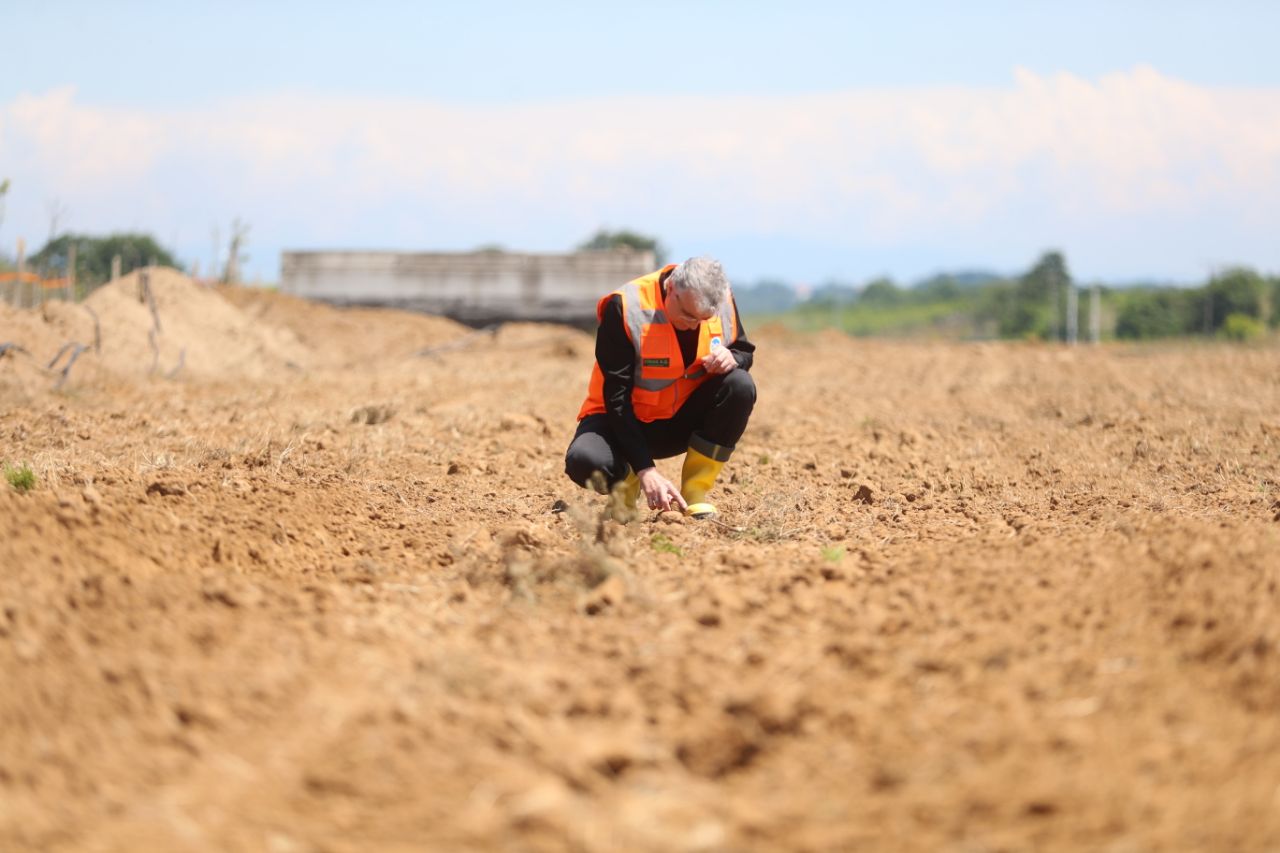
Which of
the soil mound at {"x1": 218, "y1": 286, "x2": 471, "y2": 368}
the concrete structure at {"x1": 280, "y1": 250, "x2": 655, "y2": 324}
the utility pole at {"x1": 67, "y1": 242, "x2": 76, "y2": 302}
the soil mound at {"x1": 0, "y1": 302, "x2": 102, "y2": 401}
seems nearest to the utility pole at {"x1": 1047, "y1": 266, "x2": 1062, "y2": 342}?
the concrete structure at {"x1": 280, "y1": 250, "x2": 655, "y2": 324}

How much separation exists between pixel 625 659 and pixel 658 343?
7.84ft

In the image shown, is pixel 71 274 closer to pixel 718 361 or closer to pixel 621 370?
pixel 621 370

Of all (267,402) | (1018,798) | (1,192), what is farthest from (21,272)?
(1018,798)

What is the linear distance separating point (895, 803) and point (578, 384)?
11258mm

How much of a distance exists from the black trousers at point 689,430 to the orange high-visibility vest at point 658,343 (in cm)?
10

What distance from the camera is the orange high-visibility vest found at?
554 cm

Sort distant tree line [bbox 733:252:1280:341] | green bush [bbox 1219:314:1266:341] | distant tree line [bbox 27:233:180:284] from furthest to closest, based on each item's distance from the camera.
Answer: distant tree line [bbox 733:252:1280:341], green bush [bbox 1219:314:1266:341], distant tree line [bbox 27:233:180:284]

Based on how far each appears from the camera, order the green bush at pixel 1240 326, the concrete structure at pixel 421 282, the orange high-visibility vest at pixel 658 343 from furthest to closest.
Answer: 1. the green bush at pixel 1240 326
2. the concrete structure at pixel 421 282
3. the orange high-visibility vest at pixel 658 343

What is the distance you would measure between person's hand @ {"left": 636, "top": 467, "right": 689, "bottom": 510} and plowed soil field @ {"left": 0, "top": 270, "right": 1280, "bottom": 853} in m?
0.15

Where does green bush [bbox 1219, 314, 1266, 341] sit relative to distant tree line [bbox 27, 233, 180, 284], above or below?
below

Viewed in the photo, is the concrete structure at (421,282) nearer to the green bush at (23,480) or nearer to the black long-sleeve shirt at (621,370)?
the black long-sleeve shirt at (621,370)

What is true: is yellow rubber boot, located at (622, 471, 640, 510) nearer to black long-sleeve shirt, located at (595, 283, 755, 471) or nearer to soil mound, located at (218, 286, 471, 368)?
black long-sleeve shirt, located at (595, 283, 755, 471)

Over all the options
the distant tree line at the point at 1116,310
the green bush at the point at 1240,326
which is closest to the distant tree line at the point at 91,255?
the distant tree line at the point at 1116,310

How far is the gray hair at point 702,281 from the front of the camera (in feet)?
17.1
